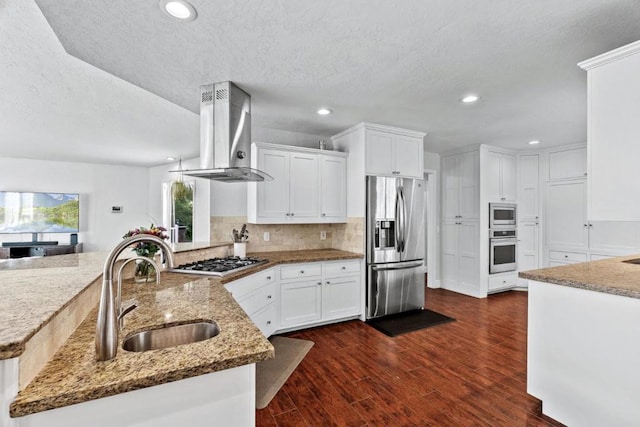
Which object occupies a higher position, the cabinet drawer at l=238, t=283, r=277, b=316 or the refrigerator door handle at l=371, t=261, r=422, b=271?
the refrigerator door handle at l=371, t=261, r=422, b=271

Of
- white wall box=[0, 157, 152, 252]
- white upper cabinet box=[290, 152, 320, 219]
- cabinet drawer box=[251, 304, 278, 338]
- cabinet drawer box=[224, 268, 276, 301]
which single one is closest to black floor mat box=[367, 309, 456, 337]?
cabinet drawer box=[251, 304, 278, 338]

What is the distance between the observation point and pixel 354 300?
370cm

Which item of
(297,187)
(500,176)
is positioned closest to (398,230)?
(297,187)

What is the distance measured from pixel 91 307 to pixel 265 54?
6.24 ft

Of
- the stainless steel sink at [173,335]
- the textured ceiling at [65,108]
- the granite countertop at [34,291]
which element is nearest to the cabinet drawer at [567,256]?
the stainless steel sink at [173,335]

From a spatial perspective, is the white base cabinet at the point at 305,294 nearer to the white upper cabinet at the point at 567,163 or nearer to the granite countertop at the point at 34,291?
the granite countertop at the point at 34,291

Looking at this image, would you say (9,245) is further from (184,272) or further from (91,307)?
(91,307)

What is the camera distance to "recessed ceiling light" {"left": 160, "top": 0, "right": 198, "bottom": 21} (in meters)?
1.57

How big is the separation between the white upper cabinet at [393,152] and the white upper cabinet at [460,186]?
1.43m

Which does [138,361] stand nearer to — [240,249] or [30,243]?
[240,249]

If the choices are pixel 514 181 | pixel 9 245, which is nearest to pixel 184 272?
pixel 514 181

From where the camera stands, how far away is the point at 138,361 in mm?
1014

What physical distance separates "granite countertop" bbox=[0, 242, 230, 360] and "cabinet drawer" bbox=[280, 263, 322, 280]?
1684 millimetres

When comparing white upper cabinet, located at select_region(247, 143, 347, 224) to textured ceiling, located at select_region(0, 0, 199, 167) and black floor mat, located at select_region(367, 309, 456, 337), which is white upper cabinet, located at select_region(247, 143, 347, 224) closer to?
textured ceiling, located at select_region(0, 0, 199, 167)
